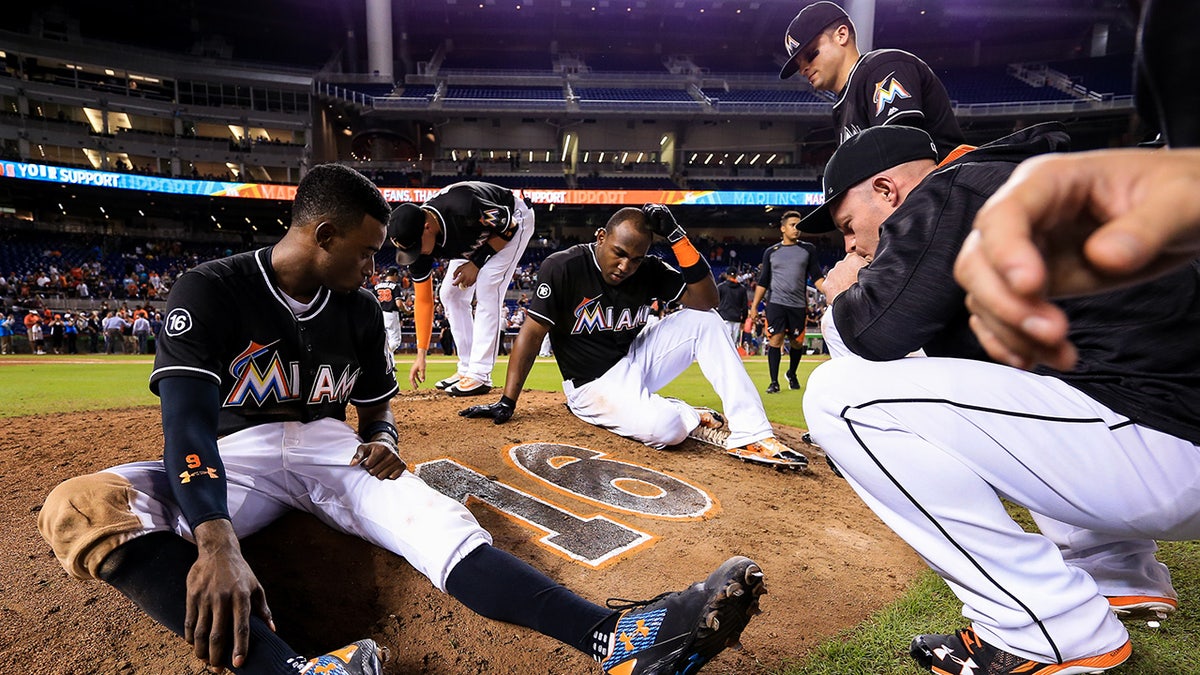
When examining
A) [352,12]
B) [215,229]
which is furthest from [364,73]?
[215,229]

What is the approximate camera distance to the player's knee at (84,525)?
137 centimetres

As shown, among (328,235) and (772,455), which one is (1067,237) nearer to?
(328,235)

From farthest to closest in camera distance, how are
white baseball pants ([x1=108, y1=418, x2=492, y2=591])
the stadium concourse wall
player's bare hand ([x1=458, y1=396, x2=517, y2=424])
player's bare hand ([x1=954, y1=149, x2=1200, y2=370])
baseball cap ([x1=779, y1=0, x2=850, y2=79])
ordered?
the stadium concourse wall
player's bare hand ([x1=458, y1=396, x2=517, y2=424])
baseball cap ([x1=779, y1=0, x2=850, y2=79])
white baseball pants ([x1=108, y1=418, x2=492, y2=591])
player's bare hand ([x1=954, y1=149, x2=1200, y2=370])

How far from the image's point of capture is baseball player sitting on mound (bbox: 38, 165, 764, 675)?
135 centimetres

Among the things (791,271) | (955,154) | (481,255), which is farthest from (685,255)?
(791,271)

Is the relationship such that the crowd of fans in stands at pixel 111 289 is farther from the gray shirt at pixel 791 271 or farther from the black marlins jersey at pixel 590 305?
the black marlins jersey at pixel 590 305

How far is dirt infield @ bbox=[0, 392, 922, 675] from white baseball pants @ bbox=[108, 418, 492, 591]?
5.9 inches

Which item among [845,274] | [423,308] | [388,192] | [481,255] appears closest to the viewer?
[845,274]

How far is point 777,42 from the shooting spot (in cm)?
3366

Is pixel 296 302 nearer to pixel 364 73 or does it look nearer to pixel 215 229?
pixel 215 229

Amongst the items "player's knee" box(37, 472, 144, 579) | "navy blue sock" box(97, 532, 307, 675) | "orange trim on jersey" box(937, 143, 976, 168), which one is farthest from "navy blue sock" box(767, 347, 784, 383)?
"player's knee" box(37, 472, 144, 579)

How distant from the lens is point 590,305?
161 inches

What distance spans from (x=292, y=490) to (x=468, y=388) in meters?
3.43

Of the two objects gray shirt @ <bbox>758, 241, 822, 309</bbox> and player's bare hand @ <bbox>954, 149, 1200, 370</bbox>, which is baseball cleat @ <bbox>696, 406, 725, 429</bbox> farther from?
player's bare hand @ <bbox>954, 149, 1200, 370</bbox>
